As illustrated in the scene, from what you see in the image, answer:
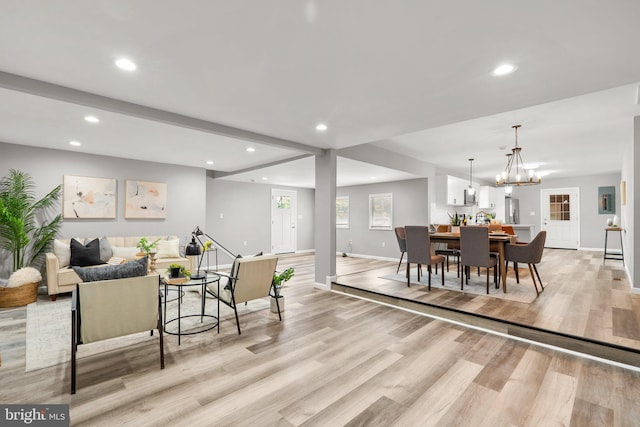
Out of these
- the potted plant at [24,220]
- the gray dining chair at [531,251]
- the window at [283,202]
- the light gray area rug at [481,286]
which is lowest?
the light gray area rug at [481,286]

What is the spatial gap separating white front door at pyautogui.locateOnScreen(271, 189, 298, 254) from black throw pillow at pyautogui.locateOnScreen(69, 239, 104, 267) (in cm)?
480

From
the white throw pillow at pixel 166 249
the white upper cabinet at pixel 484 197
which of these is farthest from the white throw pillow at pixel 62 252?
the white upper cabinet at pixel 484 197

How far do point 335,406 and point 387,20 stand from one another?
7.96 feet

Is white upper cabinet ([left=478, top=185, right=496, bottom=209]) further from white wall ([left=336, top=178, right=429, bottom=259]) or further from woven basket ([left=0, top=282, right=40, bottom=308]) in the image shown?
woven basket ([left=0, top=282, right=40, bottom=308])

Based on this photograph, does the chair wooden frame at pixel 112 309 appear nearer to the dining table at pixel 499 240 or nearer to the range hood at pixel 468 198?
the dining table at pixel 499 240

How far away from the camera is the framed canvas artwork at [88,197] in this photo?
5.10 m

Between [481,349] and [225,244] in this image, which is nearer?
[481,349]

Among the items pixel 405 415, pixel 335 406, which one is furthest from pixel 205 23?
pixel 405 415

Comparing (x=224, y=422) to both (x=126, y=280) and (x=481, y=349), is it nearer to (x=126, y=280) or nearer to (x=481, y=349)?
(x=126, y=280)

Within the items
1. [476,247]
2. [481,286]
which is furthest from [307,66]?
[481,286]

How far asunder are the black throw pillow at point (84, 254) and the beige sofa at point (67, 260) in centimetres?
→ 13

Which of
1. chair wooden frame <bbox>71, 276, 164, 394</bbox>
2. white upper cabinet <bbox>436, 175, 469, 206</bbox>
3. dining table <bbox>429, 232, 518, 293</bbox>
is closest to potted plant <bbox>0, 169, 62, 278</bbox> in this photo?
chair wooden frame <bbox>71, 276, 164, 394</bbox>

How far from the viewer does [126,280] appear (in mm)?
2371

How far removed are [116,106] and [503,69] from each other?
349 cm
